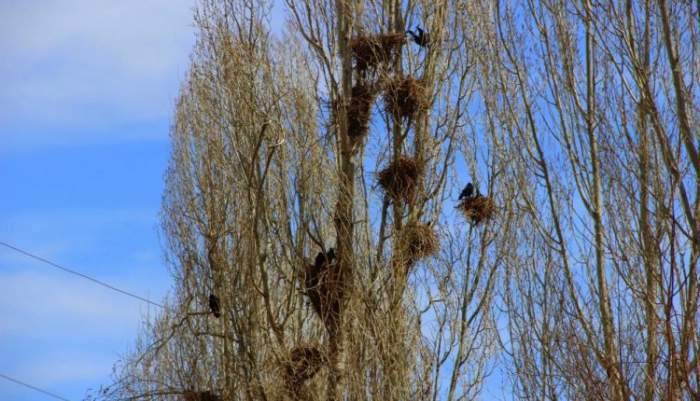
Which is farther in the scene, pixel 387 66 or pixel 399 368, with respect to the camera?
pixel 387 66

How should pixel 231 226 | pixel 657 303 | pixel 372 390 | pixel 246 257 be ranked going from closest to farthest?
pixel 657 303, pixel 372 390, pixel 246 257, pixel 231 226

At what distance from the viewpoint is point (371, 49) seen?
874 cm

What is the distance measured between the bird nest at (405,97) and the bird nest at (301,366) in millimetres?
2223

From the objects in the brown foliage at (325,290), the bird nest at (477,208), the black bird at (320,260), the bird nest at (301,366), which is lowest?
the bird nest at (301,366)

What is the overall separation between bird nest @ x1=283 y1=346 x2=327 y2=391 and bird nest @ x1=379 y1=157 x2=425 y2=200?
1494mm

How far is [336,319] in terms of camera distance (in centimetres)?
822

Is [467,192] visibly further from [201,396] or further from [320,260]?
[201,396]

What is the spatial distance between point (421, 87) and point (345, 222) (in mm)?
1389

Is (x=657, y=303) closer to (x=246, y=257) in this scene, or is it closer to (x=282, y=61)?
(x=246, y=257)

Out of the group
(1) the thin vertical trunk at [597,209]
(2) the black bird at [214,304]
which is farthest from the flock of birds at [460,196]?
(1) the thin vertical trunk at [597,209]

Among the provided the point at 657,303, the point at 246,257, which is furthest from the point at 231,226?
the point at 657,303

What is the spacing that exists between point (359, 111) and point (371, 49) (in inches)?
22.0

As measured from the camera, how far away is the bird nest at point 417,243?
8414 mm

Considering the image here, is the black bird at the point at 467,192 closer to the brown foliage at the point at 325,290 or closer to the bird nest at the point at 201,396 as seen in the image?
the brown foliage at the point at 325,290
